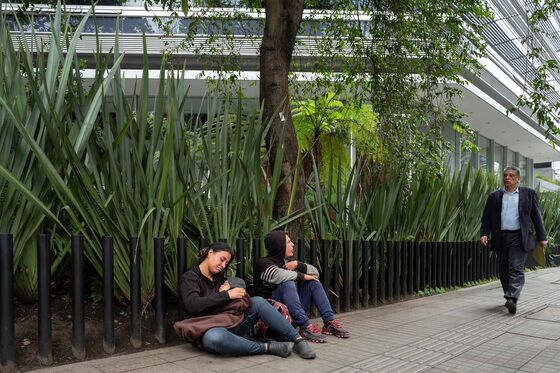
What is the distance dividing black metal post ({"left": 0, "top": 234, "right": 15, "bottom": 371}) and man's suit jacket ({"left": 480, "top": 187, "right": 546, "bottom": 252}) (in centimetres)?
564

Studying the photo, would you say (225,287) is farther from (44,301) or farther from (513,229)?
(513,229)

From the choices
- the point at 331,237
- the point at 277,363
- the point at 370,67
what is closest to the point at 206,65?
the point at 370,67

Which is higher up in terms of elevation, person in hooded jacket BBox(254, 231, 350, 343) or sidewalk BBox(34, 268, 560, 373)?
person in hooded jacket BBox(254, 231, 350, 343)

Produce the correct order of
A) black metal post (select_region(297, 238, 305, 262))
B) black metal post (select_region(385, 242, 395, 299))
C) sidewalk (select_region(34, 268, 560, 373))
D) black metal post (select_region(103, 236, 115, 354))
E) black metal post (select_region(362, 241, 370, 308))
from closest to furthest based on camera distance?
sidewalk (select_region(34, 268, 560, 373))
black metal post (select_region(103, 236, 115, 354))
black metal post (select_region(297, 238, 305, 262))
black metal post (select_region(362, 241, 370, 308))
black metal post (select_region(385, 242, 395, 299))

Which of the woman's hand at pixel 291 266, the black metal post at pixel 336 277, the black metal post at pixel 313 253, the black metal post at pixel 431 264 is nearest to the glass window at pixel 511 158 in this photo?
the black metal post at pixel 431 264

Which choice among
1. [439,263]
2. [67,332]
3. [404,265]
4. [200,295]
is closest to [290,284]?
[200,295]

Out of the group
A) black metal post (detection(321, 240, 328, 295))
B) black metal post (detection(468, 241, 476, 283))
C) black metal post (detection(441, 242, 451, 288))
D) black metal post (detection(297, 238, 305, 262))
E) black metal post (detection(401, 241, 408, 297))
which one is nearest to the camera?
black metal post (detection(297, 238, 305, 262))

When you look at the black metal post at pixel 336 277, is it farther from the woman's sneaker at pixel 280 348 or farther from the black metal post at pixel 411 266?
the woman's sneaker at pixel 280 348

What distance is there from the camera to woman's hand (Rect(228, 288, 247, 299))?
4.11 meters

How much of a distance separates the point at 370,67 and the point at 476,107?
528 inches

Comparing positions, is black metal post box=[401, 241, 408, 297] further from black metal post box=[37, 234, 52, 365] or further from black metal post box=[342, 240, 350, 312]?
black metal post box=[37, 234, 52, 365]

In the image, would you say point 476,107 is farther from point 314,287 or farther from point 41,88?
point 41,88

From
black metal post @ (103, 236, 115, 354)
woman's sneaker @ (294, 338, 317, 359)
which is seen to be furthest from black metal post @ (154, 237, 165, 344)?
woman's sneaker @ (294, 338, 317, 359)

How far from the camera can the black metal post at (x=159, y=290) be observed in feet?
14.5
